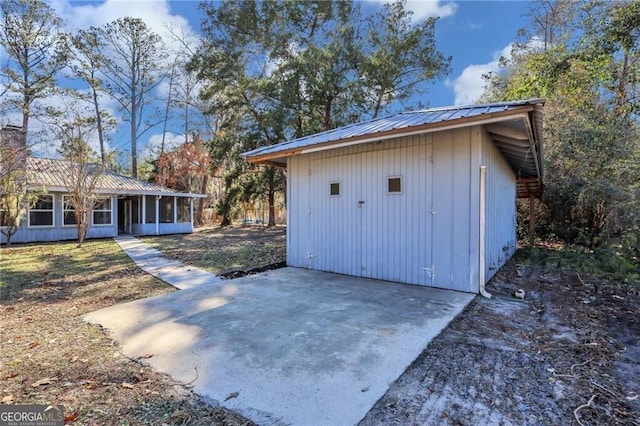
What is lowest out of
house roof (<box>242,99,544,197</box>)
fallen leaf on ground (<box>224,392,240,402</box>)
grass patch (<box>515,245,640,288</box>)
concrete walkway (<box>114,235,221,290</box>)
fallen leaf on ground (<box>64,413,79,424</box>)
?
fallen leaf on ground (<box>64,413,79,424</box>)

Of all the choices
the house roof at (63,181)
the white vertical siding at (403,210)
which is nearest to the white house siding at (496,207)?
the white vertical siding at (403,210)

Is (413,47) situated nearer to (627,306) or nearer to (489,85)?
(489,85)

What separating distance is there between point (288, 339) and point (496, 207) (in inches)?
214

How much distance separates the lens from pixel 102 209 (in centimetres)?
1438

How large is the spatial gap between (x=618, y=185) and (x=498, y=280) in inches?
190

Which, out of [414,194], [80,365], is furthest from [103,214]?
[414,194]

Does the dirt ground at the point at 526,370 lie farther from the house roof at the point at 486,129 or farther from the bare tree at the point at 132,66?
the bare tree at the point at 132,66

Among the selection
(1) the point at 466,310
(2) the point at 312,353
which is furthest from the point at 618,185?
(2) the point at 312,353

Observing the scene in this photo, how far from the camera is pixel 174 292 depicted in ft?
17.0

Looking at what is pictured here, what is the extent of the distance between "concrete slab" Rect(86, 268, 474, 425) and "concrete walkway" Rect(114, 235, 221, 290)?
2.08 ft

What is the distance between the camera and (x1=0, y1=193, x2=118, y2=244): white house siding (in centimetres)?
1216

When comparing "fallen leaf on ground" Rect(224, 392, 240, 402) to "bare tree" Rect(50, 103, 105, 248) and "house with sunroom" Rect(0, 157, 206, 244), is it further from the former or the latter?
"house with sunroom" Rect(0, 157, 206, 244)

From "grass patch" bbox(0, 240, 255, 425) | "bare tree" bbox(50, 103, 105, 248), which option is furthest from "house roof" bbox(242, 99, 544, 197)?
"bare tree" bbox(50, 103, 105, 248)

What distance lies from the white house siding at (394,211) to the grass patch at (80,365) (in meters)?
3.15
